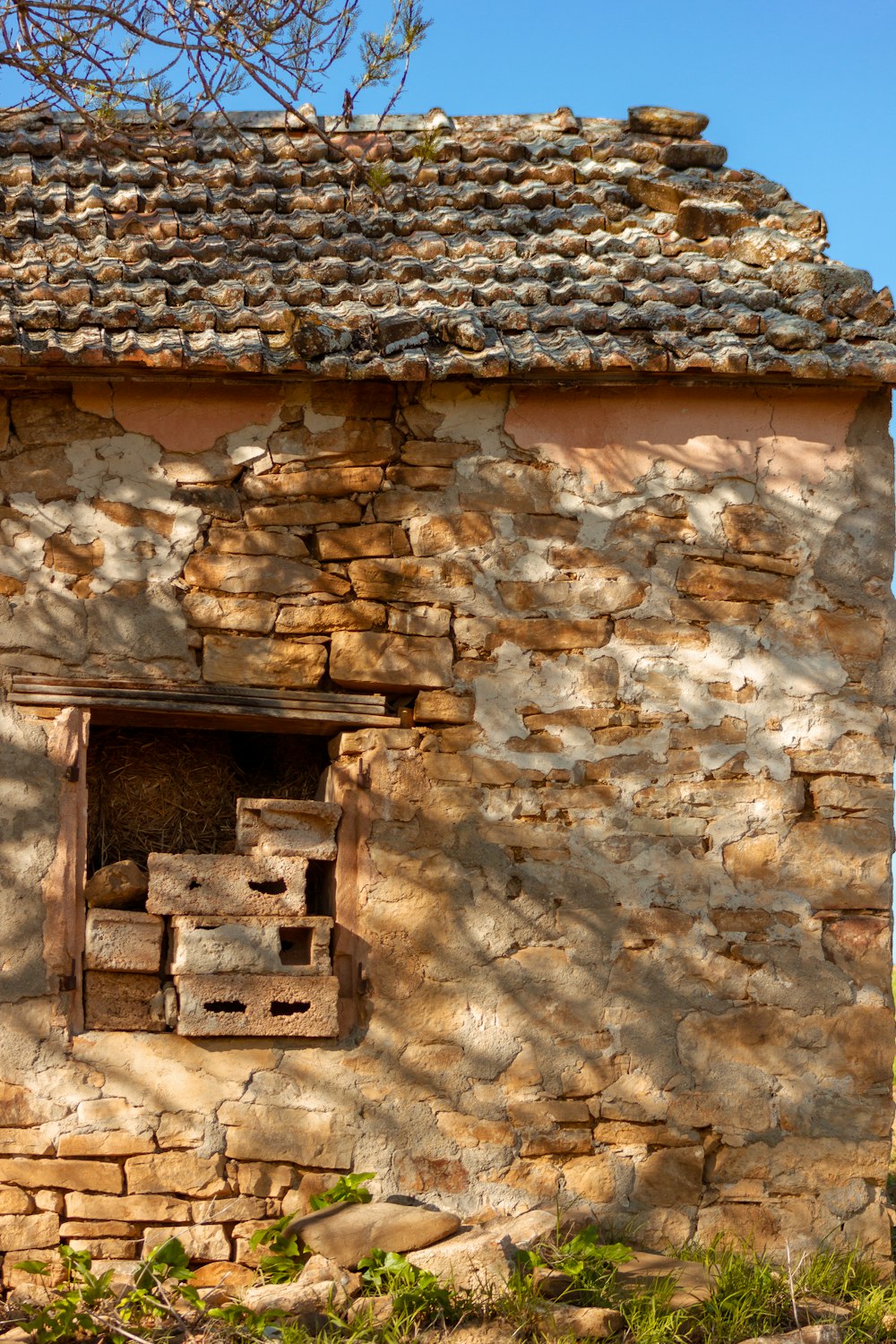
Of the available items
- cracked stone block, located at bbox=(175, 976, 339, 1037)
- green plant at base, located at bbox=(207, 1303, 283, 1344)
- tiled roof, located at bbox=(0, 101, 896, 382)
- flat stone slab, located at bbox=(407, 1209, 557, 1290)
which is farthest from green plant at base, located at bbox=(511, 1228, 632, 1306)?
tiled roof, located at bbox=(0, 101, 896, 382)

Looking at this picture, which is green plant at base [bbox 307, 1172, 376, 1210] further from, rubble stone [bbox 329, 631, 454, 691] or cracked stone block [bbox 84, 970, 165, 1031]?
rubble stone [bbox 329, 631, 454, 691]

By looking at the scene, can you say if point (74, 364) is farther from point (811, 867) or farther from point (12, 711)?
point (811, 867)

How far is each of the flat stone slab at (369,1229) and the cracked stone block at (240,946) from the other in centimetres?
73

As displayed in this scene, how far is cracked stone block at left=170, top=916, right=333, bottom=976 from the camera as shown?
14.8 feet

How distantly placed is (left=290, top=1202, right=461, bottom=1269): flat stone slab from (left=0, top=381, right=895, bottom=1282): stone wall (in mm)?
179

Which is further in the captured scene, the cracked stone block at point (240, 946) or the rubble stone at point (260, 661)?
the rubble stone at point (260, 661)

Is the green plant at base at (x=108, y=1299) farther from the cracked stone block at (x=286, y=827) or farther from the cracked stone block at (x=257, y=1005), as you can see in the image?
the cracked stone block at (x=286, y=827)

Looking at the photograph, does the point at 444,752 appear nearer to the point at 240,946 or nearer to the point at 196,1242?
the point at 240,946

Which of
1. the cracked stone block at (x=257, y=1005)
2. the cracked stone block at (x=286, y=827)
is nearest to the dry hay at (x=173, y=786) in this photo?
the cracked stone block at (x=286, y=827)

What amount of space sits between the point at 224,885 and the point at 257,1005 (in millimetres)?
392

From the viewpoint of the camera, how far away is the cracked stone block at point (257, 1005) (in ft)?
14.7

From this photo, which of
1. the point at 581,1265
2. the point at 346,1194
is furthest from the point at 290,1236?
the point at 581,1265

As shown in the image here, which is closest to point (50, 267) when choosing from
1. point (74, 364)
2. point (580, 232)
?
point (74, 364)

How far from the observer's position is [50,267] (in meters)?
5.16
